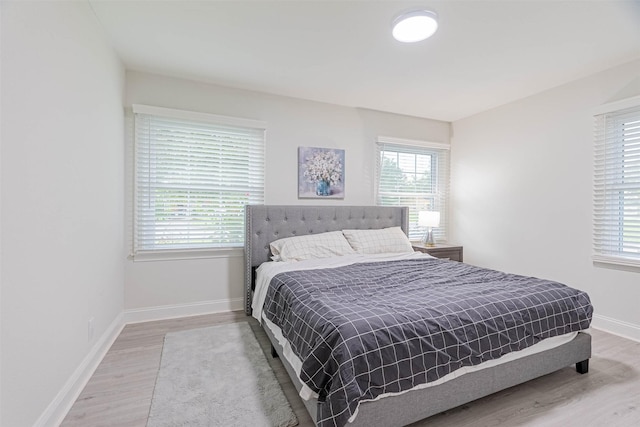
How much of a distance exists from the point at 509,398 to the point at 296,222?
7.90 feet

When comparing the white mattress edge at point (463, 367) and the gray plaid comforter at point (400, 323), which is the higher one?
the gray plaid comforter at point (400, 323)

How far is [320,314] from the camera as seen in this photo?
159cm

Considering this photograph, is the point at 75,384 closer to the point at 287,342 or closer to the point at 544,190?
the point at 287,342

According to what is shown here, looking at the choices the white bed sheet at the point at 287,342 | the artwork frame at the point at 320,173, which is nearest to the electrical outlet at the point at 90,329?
the white bed sheet at the point at 287,342

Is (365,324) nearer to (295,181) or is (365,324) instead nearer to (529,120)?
(295,181)

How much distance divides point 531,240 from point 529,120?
1.40 meters

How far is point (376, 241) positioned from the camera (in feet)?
11.2

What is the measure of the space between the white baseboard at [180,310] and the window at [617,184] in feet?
12.3

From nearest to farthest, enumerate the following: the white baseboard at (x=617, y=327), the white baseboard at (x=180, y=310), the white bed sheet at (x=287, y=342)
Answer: the white bed sheet at (x=287, y=342)
the white baseboard at (x=617, y=327)
the white baseboard at (x=180, y=310)

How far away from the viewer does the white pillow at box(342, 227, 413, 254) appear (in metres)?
3.37

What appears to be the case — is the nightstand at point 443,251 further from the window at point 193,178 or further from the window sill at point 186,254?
the window sill at point 186,254

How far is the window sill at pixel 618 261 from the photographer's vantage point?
2.64 meters

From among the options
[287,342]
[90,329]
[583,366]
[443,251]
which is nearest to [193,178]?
[90,329]

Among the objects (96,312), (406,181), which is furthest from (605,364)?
(96,312)
